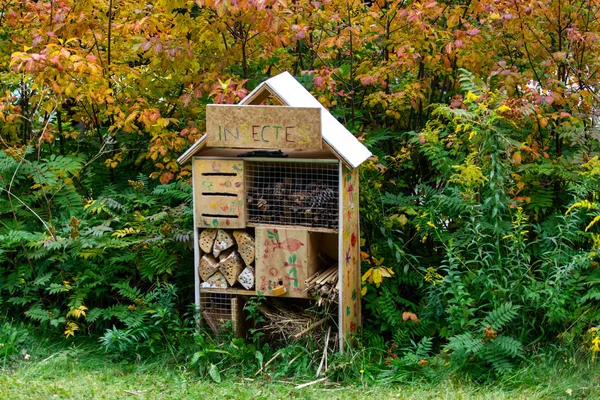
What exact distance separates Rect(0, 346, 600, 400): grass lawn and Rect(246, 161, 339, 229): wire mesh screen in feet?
3.35

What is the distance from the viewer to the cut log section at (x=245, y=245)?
535cm

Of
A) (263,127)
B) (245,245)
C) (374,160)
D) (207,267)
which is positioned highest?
(263,127)

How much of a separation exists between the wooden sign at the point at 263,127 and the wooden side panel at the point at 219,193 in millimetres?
189

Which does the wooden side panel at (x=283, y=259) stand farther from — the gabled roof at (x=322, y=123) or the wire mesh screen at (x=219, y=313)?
the gabled roof at (x=322, y=123)

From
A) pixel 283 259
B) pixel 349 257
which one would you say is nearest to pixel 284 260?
pixel 283 259

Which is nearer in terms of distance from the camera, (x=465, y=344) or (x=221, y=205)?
(x=465, y=344)

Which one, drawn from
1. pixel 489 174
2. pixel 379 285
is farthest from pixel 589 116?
pixel 379 285

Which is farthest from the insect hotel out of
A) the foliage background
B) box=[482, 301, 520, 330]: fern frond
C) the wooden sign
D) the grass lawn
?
box=[482, 301, 520, 330]: fern frond

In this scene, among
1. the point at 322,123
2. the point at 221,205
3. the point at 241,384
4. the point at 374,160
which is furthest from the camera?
the point at 374,160

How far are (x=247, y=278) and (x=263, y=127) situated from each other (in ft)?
3.34

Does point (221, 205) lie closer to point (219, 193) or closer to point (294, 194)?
point (219, 193)

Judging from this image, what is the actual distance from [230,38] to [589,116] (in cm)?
274

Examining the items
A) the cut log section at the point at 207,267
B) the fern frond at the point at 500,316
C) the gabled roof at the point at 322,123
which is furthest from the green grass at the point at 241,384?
the gabled roof at the point at 322,123

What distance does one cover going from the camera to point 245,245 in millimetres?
5359
